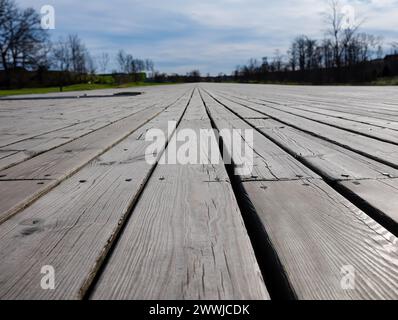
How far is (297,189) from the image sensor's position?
1.21 meters

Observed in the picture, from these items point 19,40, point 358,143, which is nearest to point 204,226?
point 358,143

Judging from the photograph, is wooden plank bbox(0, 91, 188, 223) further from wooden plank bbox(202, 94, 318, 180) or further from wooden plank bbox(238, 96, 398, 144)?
wooden plank bbox(238, 96, 398, 144)

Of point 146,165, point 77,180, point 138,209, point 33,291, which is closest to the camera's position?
point 33,291

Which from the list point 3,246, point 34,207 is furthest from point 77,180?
point 3,246

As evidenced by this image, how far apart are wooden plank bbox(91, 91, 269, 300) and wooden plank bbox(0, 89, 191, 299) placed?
0.05 metres

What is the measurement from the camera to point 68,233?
91 centimetres

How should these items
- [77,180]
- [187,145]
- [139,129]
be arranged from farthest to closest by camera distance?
[139,129] < [187,145] < [77,180]

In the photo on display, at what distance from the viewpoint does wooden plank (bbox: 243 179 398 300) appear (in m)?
0.65

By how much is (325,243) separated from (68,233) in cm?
67

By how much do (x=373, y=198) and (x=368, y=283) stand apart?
49cm

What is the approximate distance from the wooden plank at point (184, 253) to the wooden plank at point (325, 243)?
84 millimetres

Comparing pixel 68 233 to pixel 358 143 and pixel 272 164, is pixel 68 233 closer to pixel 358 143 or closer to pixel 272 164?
pixel 272 164

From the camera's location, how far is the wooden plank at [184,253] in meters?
0.65

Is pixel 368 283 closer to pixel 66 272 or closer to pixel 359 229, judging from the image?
pixel 359 229
